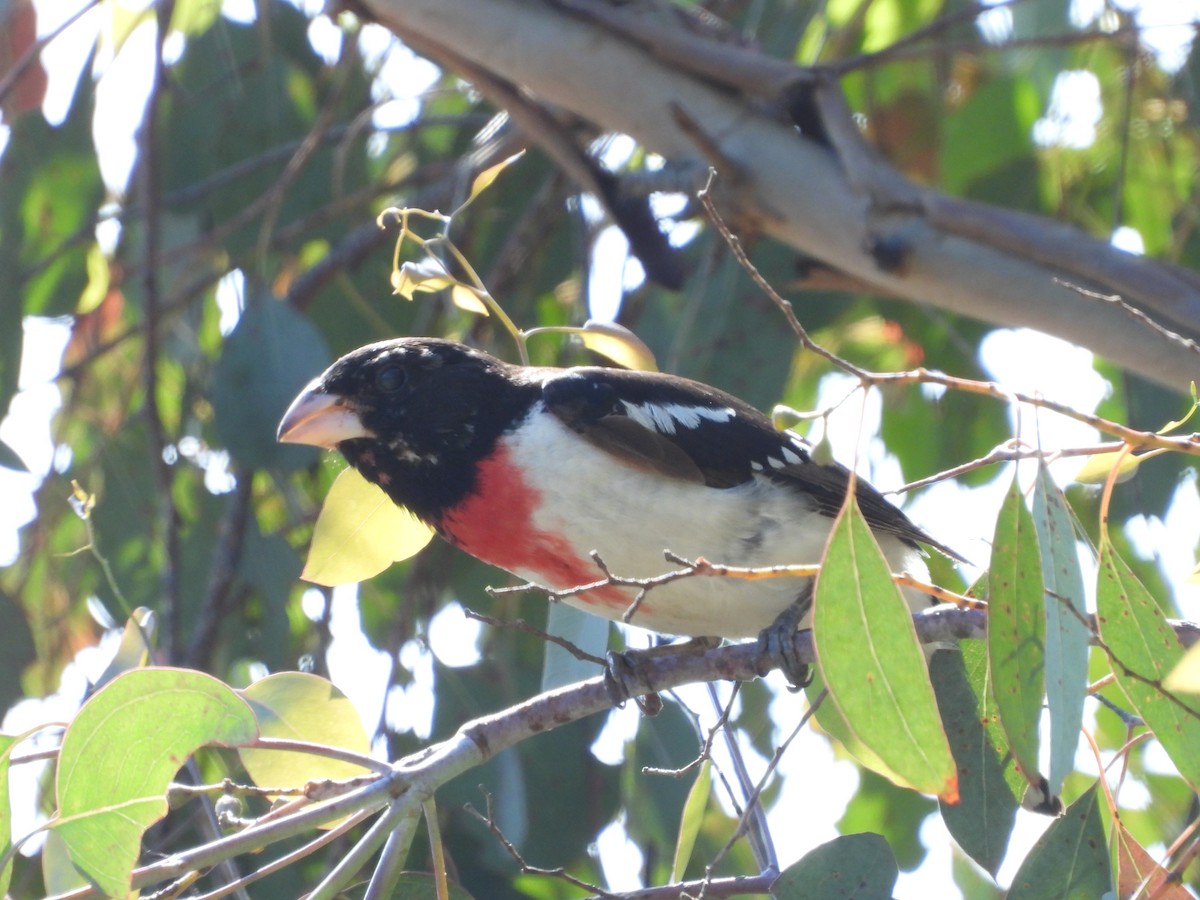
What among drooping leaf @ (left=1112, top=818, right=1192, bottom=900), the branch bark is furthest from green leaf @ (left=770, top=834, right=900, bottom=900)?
the branch bark

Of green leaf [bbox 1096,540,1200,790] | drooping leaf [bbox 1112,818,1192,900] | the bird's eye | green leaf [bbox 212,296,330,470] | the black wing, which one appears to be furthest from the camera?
green leaf [bbox 212,296,330,470]

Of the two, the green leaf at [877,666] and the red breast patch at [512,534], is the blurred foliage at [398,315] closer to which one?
the red breast patch at [512,534]

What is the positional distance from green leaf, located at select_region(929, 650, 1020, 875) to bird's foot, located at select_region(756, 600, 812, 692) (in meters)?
0.24

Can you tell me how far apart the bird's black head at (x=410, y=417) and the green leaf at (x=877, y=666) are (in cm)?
101

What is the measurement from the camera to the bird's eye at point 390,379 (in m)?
2.50

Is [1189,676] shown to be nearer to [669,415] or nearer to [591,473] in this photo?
[591,473]

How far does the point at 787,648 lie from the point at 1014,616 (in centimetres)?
66

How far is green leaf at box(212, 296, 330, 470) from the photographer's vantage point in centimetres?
293

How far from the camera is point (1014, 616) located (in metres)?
1.49

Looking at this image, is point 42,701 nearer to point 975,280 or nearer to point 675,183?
point 675,183

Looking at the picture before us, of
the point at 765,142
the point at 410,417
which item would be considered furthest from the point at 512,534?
the point at 765,142

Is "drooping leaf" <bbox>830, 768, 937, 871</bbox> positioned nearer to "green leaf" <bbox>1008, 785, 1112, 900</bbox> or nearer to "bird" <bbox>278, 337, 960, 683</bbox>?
"bird" <bbox>278, 337, 960, 683</bbox>

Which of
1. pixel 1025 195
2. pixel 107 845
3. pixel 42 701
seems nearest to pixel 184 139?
pixel 42 701

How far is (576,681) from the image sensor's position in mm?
2201
